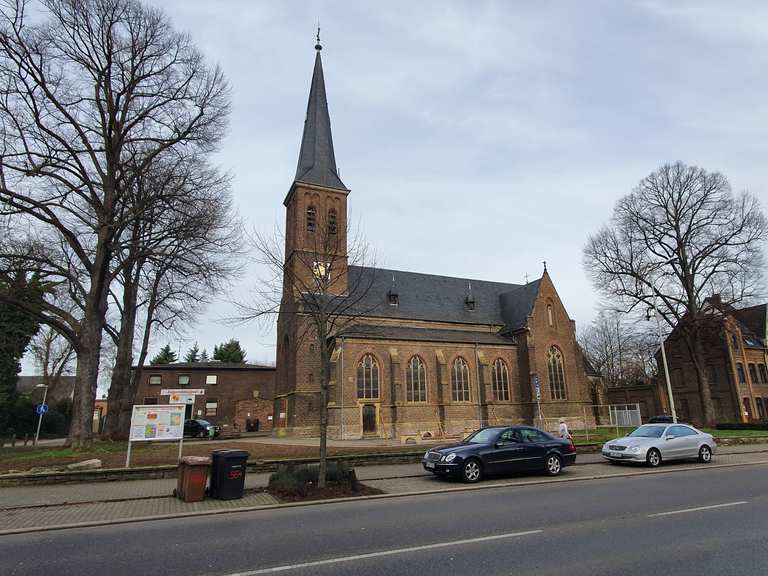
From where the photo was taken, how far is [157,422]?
1333cm

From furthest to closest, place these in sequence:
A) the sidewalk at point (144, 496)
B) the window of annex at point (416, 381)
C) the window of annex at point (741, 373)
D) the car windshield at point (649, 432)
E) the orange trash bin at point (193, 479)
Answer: the window of annex at point (741, 373)
the window of annex at point (416, 381)
the car windshield at point (649, 432)
the orange trash bin at point (193, 479)
the sidewalk at point (144, 496)

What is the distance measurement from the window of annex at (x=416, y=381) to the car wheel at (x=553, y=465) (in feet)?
62.7

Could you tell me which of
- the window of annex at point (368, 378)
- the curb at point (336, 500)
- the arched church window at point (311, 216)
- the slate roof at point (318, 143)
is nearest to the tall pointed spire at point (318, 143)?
the slate roof at point (318, 143)

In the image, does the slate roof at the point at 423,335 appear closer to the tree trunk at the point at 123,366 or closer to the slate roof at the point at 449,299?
the slate roof at the point at 449,299

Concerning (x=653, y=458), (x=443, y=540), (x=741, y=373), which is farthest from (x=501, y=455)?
(x=741, y=373)

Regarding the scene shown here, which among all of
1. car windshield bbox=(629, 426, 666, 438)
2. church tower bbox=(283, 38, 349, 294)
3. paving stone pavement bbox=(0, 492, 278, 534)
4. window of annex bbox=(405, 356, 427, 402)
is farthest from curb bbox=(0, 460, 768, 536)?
church tower bbox=(283, 38, 349, 294)

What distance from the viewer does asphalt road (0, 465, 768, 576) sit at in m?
5.39

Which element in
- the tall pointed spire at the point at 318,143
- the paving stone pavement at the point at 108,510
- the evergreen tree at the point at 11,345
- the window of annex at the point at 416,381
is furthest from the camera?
the tall pointed spire at the point at 318,143

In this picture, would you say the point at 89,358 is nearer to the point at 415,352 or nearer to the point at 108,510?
the point at 108,510

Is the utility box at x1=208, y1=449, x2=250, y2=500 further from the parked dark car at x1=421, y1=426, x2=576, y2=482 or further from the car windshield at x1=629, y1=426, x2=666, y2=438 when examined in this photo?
the car windshield at x1=629, y1=426, x2=666, y2=438

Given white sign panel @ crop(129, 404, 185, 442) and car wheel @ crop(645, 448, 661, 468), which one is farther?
car wheel @ crop(645, 448, 661, 468)

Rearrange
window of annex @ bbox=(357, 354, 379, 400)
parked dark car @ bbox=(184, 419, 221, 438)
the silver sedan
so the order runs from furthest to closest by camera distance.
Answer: parked dark car @ bbox=(184, 419, 221, 438), window of annex @ bbox=(357, 354, 379, 400), the silver sedan

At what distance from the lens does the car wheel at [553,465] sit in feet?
44.0

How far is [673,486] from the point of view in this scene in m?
11.2
